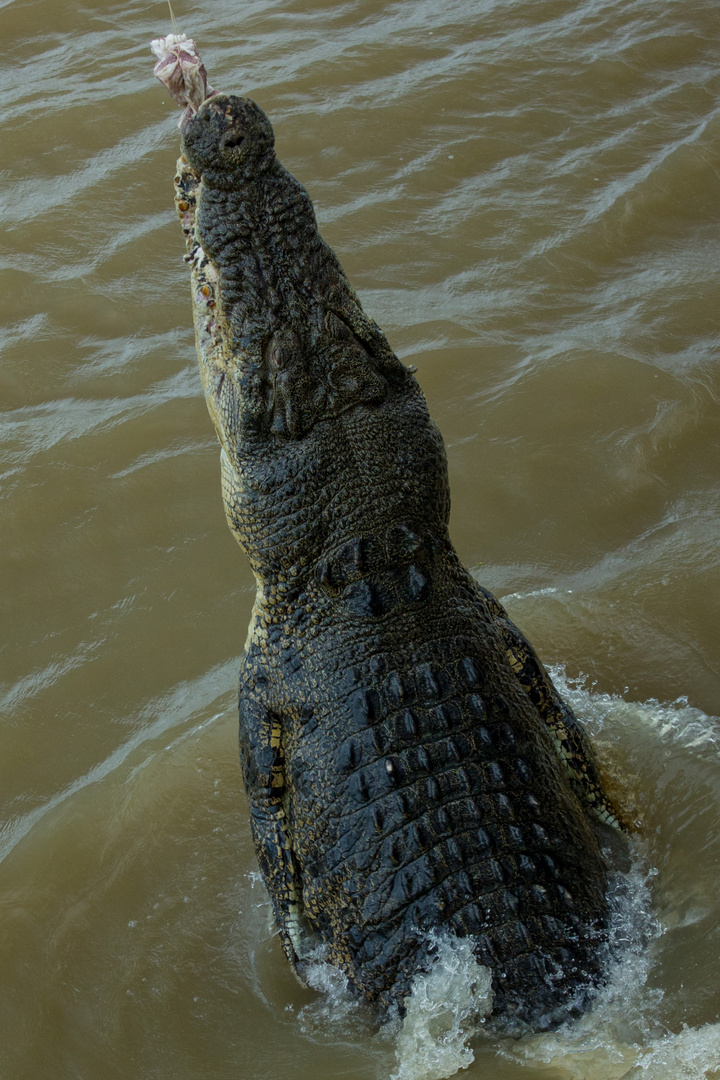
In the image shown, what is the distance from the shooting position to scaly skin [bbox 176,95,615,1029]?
2793 millimetres

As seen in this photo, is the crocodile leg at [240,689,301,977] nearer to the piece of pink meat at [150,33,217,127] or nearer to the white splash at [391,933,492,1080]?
the white splash at [391,933,492,1080]

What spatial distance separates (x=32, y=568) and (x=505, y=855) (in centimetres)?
282

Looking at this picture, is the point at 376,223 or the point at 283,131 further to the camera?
the point at 283,131

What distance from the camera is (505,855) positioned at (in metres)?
2.79

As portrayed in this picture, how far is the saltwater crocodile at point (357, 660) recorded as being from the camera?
9.16ft

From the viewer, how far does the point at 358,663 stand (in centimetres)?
299

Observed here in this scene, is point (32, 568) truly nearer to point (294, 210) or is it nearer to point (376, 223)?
point (294, 210)

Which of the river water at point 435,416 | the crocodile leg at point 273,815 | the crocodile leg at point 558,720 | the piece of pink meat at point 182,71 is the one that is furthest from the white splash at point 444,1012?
the piece of pink meat at point 182,71

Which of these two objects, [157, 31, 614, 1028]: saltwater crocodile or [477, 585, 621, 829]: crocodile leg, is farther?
[477, 585, 621, 829]: crocodile leg

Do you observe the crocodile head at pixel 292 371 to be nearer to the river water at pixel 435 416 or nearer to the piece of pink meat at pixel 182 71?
the piece of pink meat at pixel 182 71

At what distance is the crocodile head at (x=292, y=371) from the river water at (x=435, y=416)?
133 cm

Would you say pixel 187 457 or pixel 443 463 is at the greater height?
pixel 443 463

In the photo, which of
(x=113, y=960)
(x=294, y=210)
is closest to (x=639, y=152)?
(x=294, y=210)

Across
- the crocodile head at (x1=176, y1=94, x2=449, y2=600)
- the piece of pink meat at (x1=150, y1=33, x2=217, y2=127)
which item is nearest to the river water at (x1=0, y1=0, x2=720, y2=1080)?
the crocodile head at (x1=176, y1=94, x2=449, y2=600)
